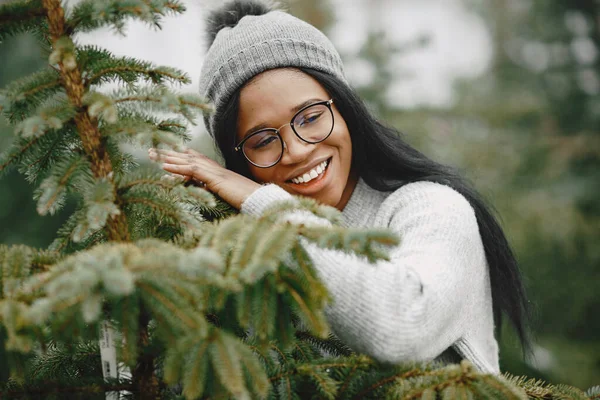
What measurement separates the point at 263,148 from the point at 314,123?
0.22m

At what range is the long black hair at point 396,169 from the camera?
6.45ft

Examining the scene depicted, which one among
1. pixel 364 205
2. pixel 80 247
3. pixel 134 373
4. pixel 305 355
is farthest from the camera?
pixel 364 205

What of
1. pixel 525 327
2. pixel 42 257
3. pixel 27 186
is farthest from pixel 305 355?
pixel 27 186

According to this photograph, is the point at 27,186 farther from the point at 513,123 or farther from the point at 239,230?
the point at 513,123

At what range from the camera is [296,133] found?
1.90 m

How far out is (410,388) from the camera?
1111 mm

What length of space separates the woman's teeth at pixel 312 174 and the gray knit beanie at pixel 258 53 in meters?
0.39

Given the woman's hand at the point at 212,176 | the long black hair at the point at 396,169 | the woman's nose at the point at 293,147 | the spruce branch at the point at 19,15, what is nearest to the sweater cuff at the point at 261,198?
the woman's hand at the point at 212,176

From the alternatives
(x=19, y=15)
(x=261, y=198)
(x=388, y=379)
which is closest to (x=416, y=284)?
(x=388, y=379)

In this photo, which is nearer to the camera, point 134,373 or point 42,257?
point 42,257

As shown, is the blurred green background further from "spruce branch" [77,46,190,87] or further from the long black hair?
"spruce branch" [77,46,190,87]

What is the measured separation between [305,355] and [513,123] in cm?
656

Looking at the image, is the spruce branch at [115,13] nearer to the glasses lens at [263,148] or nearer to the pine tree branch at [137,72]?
the pine tree branch at [137,72]

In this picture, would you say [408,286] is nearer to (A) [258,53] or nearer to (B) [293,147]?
(B) [293,147]
